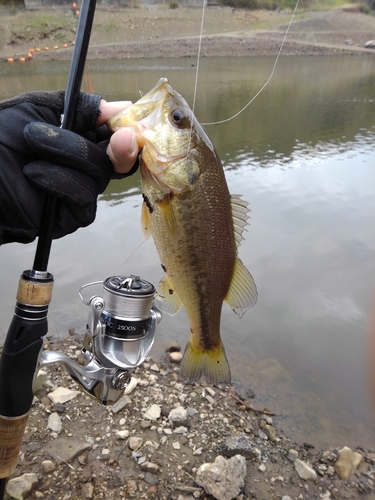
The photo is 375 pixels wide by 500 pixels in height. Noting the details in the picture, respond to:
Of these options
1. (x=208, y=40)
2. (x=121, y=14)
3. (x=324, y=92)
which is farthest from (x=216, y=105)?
(x=121, y=14)

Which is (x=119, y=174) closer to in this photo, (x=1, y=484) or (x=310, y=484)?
(x=1, y=484)

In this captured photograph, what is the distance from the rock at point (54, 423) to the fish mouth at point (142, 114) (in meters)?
2.07

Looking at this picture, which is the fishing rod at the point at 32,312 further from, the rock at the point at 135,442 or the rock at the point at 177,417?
the rock at the point at 177,417

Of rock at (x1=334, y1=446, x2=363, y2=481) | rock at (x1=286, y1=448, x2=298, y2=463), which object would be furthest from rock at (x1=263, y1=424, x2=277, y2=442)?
rock at (x1=334, y1=446, x2=363, y2=481)

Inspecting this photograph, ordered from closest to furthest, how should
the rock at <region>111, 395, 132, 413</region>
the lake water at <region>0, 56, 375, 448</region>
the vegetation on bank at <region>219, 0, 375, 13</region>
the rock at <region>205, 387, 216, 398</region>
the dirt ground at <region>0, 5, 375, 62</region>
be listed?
1. the rock at <region>111, 395, 132, 413</region>
2. the rock at <region>205, 387, 216, 398</region>
3. the lake water at <region>0, 56, 375, 448</region>
4. the dirt ground at <region>0, 5, 375, 62</region>
5. the vegetation on bank at <region>219, 0, 375, 13</region>

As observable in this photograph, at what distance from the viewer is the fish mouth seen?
1.78 m

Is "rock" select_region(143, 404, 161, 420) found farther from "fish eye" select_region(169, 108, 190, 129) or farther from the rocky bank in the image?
"fish eye" select_region(169, 108, 190, 129)

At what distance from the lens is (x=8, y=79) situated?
19.7 m

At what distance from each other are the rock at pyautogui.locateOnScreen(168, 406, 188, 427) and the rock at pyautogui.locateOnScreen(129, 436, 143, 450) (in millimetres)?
271

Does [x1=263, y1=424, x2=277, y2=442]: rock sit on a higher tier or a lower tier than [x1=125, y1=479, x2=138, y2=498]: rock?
lower

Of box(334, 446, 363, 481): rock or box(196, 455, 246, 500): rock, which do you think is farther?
box(334, 446, 363, 481): rock

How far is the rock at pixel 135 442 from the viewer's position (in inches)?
109

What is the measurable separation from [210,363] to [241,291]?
0.41 metres

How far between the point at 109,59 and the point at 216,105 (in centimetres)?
1705
